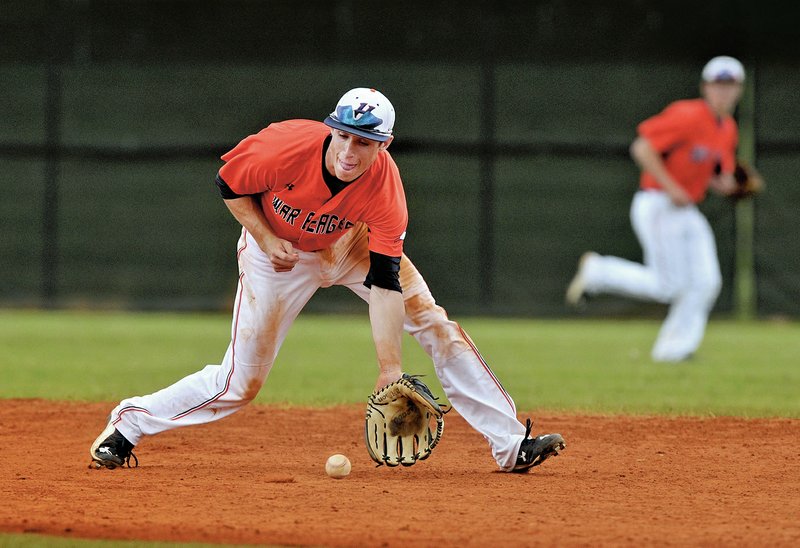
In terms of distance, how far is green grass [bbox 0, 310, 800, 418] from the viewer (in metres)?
8.20

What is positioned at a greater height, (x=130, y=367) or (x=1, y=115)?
(x=1, y=115)

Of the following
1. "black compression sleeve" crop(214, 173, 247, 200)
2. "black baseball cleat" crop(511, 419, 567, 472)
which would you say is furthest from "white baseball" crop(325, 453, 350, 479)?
"black compression sleeve" crop(214, 173, 247, 200)

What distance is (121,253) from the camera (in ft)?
48.6

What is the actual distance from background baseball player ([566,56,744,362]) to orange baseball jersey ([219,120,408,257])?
5.67 meters

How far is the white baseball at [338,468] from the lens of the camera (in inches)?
201

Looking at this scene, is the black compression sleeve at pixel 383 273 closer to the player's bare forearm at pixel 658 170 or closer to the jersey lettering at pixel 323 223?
the jersey lettering at pixel 323 223

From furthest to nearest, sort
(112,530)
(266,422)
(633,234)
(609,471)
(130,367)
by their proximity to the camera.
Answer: (633,234), (130,367), (266,422), (609,471), (112,530)

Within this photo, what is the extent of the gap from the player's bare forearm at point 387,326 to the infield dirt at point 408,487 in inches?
18.5

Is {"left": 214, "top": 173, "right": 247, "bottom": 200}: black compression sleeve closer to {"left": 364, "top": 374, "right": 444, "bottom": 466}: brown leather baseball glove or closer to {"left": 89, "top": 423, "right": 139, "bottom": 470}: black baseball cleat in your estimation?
{"left": 364, "top": 374, "right": 444, "bottom": 466}: brown leather baseball glove

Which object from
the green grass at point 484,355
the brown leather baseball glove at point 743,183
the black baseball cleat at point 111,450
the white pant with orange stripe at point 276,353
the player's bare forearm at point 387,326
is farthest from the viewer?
the brown leather baseball glove at point 743,183

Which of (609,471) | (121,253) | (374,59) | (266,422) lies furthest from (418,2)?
(609,471)

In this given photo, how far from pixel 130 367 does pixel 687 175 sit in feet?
16.0

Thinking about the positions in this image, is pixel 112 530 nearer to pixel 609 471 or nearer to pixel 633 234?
pixel 609 471

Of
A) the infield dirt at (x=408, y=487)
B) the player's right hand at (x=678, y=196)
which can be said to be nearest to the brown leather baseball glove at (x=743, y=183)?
the player's right hand at (x=678, y=196)
